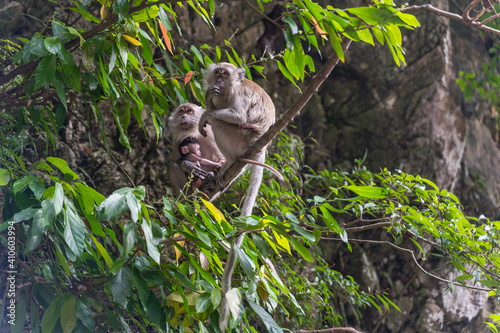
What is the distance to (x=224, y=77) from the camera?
13.0ft

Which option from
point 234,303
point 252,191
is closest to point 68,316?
point 234,303

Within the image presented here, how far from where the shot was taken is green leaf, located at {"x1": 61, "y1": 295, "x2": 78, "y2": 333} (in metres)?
1.82

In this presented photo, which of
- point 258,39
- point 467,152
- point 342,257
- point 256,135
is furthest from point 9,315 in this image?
Result: point 467,152

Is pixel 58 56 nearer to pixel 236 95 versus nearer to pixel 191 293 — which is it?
pixel 191 293

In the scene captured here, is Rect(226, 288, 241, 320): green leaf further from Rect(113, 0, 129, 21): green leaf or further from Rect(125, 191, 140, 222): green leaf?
Rect(113, 0, 129, 21): green leaf

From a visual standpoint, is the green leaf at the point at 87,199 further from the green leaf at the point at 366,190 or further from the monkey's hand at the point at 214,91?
the monkey's hand at the point at 214,91

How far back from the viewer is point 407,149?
6.39m

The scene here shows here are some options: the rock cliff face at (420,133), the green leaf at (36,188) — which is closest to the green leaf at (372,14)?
the green leaf at (36,188)

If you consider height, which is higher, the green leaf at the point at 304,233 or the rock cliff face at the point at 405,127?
the green leaf at the point at 304,233

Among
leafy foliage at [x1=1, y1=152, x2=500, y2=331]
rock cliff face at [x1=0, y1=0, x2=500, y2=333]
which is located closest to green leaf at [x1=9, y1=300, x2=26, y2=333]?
leafy foliage at [x1=1, y1=152, x2=500, y2=331]

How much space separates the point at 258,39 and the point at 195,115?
8.17 ft

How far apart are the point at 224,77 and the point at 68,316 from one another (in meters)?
2.63

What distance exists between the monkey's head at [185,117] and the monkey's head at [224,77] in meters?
0.73

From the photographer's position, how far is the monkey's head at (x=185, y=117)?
15.1ft
